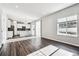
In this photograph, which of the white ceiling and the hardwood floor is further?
the white ceiling

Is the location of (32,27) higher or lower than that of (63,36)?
higher

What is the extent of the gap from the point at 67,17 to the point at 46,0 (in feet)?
6.69

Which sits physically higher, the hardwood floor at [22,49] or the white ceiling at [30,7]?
the white ceiling at [30,7]

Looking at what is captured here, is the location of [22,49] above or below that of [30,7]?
below

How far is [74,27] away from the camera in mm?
2848

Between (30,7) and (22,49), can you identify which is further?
(30,7)

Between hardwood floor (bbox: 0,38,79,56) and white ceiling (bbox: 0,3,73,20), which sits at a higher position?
white ceiling (bbox: 0,3,73,20)

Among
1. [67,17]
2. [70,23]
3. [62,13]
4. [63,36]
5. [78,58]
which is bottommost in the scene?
[78,58]

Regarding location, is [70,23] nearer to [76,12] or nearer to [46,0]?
[76,12]

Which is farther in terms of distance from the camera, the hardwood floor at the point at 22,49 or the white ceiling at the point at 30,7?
the white ceiling at the point at 30,7

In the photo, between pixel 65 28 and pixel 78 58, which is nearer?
pixel 78 58

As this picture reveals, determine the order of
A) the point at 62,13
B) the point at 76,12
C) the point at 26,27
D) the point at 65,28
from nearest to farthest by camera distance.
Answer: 1. the point at 76,12
2. the point at 65,28
3. the point at 62,13
4. the point at 26,27

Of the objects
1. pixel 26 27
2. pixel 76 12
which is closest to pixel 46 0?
pixel 76 12

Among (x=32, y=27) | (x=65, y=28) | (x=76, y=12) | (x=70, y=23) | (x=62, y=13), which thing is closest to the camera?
(x=76, y=12)
